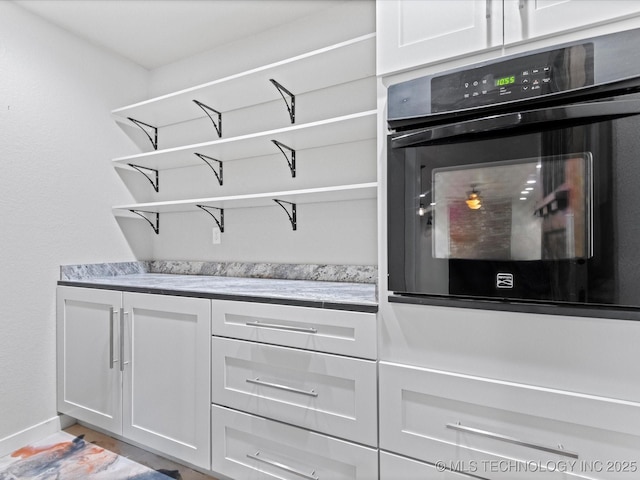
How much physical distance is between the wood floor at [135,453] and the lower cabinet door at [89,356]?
9 cm

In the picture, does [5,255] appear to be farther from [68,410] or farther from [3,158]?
[68,410]

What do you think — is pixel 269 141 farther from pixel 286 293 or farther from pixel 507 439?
pixel 507 439

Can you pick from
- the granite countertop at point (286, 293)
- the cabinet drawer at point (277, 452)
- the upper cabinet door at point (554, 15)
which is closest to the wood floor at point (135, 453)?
the cabinet drawer at point (277, 452)

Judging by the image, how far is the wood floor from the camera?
65.2 inches

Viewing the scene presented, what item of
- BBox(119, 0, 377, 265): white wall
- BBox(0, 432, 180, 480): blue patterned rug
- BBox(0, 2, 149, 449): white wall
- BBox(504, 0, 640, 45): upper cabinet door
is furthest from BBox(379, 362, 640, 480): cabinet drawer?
BBox(0, 2, 149, 449): white wall

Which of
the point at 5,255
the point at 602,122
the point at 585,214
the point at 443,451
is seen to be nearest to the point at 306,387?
the point at 443,451

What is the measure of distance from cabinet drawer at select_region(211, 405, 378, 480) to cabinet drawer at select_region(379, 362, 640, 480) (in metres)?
0.15

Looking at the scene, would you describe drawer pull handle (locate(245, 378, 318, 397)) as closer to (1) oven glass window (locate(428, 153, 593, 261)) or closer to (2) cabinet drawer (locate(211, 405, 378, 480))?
(2) cabinet drawer (locate(211, 405, 378, 480))

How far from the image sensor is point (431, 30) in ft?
3.84

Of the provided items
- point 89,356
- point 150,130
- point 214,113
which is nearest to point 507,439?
point 89,356

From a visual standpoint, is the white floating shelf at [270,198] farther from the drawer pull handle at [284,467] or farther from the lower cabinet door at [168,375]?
the drawer pull handle at [284,467]

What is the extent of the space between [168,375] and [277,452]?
2.07 feet

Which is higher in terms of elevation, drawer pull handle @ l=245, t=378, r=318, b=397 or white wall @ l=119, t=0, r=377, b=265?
white wall @ l=119, t=0, r=377, b=265

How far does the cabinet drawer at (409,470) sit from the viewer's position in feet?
3.70
